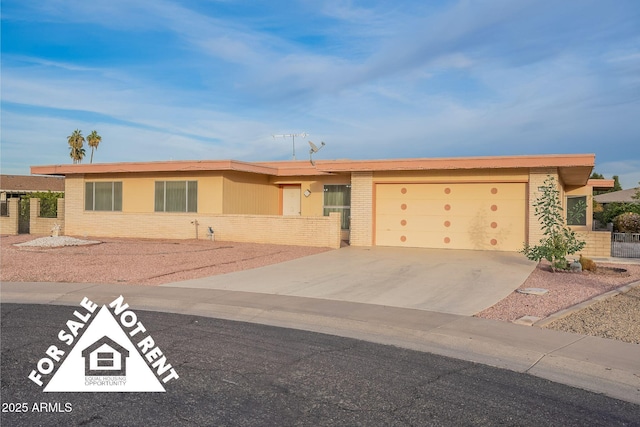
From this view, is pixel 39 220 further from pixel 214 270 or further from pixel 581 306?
pixel 581 306

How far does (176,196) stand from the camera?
25219mm

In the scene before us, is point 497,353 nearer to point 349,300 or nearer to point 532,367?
point 532,367

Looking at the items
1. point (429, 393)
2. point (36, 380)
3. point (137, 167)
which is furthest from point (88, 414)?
point (137, 167)

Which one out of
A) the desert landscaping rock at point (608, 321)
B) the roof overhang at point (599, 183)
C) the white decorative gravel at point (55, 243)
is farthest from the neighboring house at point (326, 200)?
the roof overhang at point (599, 183)

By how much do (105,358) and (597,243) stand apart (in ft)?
57.9

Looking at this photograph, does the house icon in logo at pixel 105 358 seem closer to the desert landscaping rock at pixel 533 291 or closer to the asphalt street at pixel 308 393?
the asphalt street at pixel 308 393

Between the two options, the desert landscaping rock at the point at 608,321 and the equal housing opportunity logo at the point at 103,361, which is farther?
the desert landscaping rock at the point at 608,321

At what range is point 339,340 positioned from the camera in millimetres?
7992

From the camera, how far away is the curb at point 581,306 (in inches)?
353

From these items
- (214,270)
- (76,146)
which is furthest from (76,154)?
(214,270)

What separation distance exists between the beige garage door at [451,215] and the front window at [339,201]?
3292 mm

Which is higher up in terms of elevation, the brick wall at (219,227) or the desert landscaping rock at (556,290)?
the brick wall at (219,227)

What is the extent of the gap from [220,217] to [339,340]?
54.0 ft

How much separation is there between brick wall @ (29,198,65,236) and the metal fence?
24.3 meters
